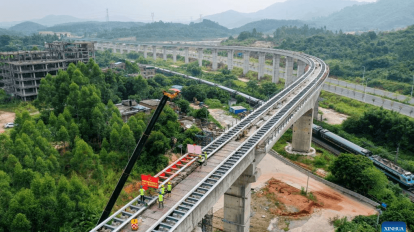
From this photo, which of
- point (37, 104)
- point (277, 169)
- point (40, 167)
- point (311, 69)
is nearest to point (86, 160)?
point (40, 167)

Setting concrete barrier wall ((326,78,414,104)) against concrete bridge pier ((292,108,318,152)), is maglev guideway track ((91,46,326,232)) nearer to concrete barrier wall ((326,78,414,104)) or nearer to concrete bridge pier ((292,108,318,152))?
concrete bridge pier ((292,108,318,152))

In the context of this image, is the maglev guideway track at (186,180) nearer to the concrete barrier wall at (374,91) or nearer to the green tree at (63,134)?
the green tree at (63,134)

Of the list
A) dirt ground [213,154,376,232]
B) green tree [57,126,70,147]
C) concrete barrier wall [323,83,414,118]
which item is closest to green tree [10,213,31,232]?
green tree [57,126,70,147]

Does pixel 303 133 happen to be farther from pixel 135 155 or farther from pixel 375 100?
pixel 135 155

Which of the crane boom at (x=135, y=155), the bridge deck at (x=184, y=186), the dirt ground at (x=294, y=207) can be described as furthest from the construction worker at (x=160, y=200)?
the dirt ground at (x=294, y=207)

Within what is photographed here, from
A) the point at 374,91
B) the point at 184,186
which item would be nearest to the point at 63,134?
the point at 184,186

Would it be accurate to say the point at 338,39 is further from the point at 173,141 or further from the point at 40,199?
the point at 40,199
